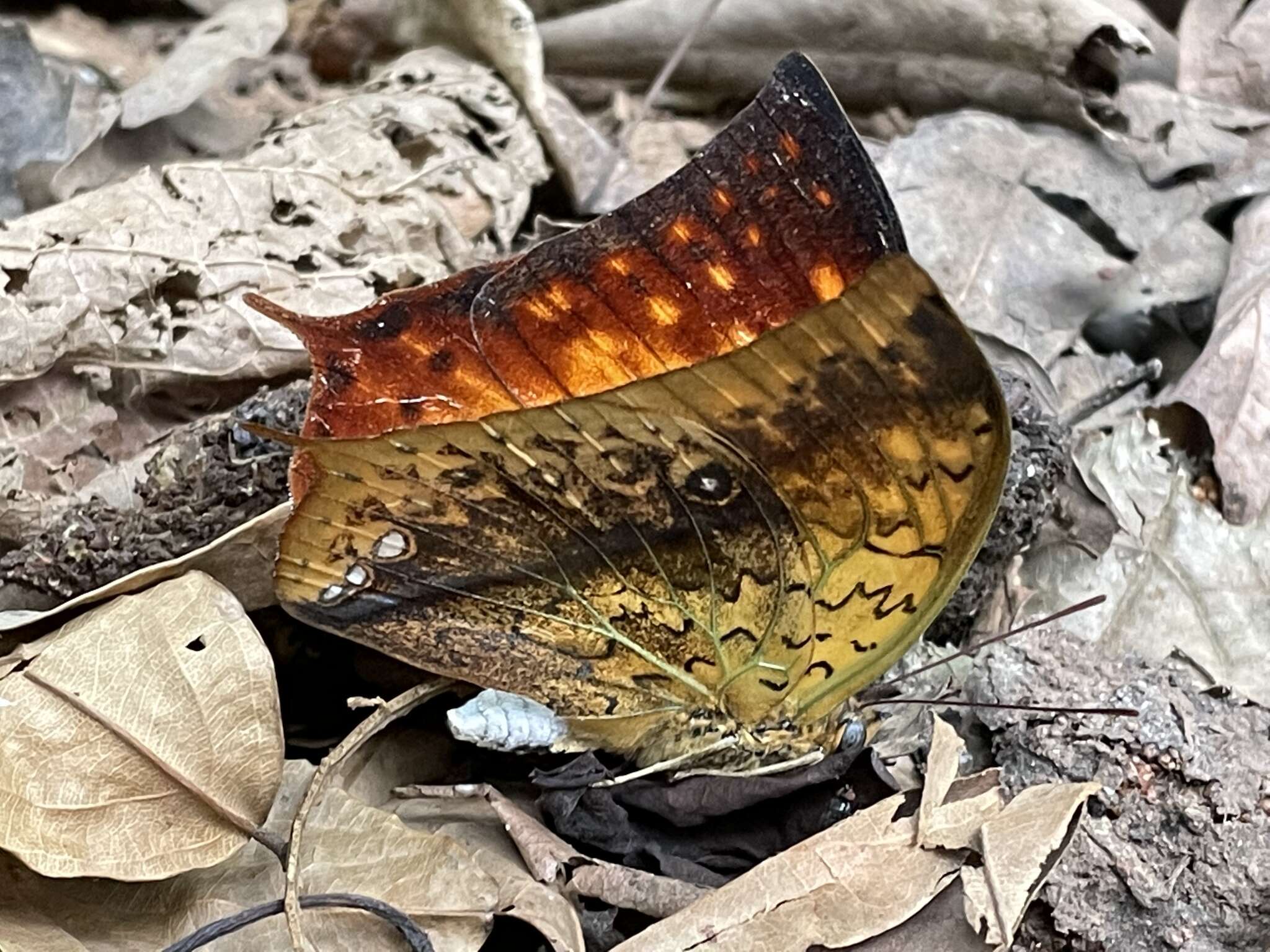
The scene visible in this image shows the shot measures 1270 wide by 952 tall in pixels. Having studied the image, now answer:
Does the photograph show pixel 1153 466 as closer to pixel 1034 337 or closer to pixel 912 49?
pixel 1034 337

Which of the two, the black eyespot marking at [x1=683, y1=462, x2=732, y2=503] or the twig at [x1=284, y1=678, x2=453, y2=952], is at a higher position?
the black eyespot marking at [x1=683, y1=462, x2=732, y2=503]

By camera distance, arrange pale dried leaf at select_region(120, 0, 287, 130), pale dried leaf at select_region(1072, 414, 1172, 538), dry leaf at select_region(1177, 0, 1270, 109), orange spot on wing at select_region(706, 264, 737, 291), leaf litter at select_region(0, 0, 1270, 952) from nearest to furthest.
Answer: leaf litter at select_region(0, 0, 1270, 952) < orange spot on wing at select_region(706, 264, 737, 291) < pale dried leaf at select_region(1072, 414, 1172, 538) < pale dried leaf at select_region(120, 0, 287, 130) < dry leaf at select_region(1177, 0, 1270, 109)

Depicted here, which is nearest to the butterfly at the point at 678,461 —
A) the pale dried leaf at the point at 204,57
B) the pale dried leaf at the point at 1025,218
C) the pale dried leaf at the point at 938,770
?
the pale dried leaf at the point at 938,770

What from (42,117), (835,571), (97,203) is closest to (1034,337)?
(835,571)

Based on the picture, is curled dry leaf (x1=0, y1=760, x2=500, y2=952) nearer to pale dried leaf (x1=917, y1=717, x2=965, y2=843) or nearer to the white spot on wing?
the white spot on wing

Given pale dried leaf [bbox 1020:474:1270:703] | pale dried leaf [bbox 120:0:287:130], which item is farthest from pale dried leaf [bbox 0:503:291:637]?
pale dried leaf [bbox 120:0:287:130]

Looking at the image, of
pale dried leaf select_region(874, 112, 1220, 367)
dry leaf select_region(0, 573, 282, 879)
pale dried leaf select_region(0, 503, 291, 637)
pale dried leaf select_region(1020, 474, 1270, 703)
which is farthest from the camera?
pale dried leaf select_region(874, 112, 1220, 367)
